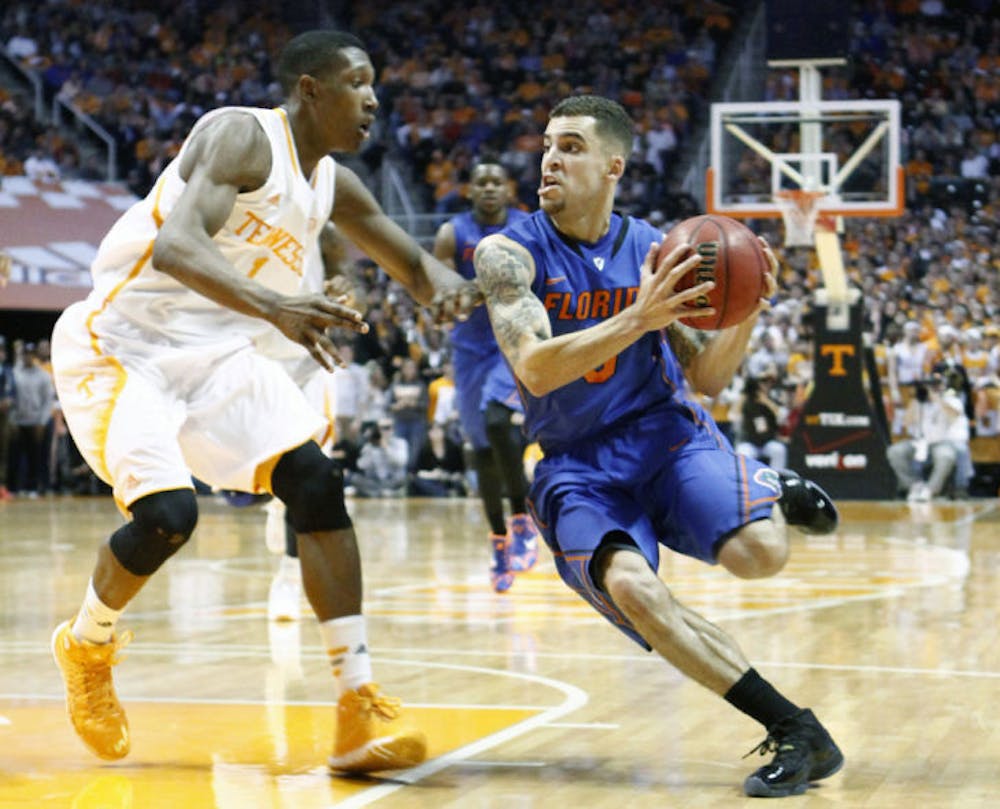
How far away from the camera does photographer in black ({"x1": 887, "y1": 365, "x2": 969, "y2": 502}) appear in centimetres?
1516

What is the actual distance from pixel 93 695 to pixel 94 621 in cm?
20

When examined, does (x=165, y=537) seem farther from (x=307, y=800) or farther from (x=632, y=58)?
(x=632, y=58)

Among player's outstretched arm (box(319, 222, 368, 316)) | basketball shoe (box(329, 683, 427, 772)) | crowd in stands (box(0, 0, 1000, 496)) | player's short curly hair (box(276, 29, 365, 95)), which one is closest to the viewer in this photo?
basketball shoe (box(329, 683, 427, 772))

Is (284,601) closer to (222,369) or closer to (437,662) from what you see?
(437,662)

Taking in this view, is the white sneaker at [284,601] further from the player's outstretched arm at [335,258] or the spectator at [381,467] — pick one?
the spectator at [381,467]

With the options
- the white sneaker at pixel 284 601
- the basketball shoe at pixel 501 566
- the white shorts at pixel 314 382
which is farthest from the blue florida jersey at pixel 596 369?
the basketball shoe at pixel 501 566

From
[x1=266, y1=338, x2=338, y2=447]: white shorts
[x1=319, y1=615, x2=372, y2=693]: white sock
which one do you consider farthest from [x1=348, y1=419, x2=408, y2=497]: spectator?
[x1=319, y1=615, x2=372, y2=693]: white sock

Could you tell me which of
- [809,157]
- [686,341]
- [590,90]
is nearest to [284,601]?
[686,341]

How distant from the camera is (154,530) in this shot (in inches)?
168

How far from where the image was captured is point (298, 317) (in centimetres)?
390

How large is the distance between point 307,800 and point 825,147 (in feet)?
41.5

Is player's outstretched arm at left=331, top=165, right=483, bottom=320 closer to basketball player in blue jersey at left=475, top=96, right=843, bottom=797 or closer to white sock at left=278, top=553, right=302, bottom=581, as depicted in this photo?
basketball player in blue jersey at left=475, top=96, right=843, bottom=797

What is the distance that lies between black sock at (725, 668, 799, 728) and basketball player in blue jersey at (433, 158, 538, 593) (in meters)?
4.30

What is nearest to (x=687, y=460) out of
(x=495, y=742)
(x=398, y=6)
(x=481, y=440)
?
(x=495, y=742)
